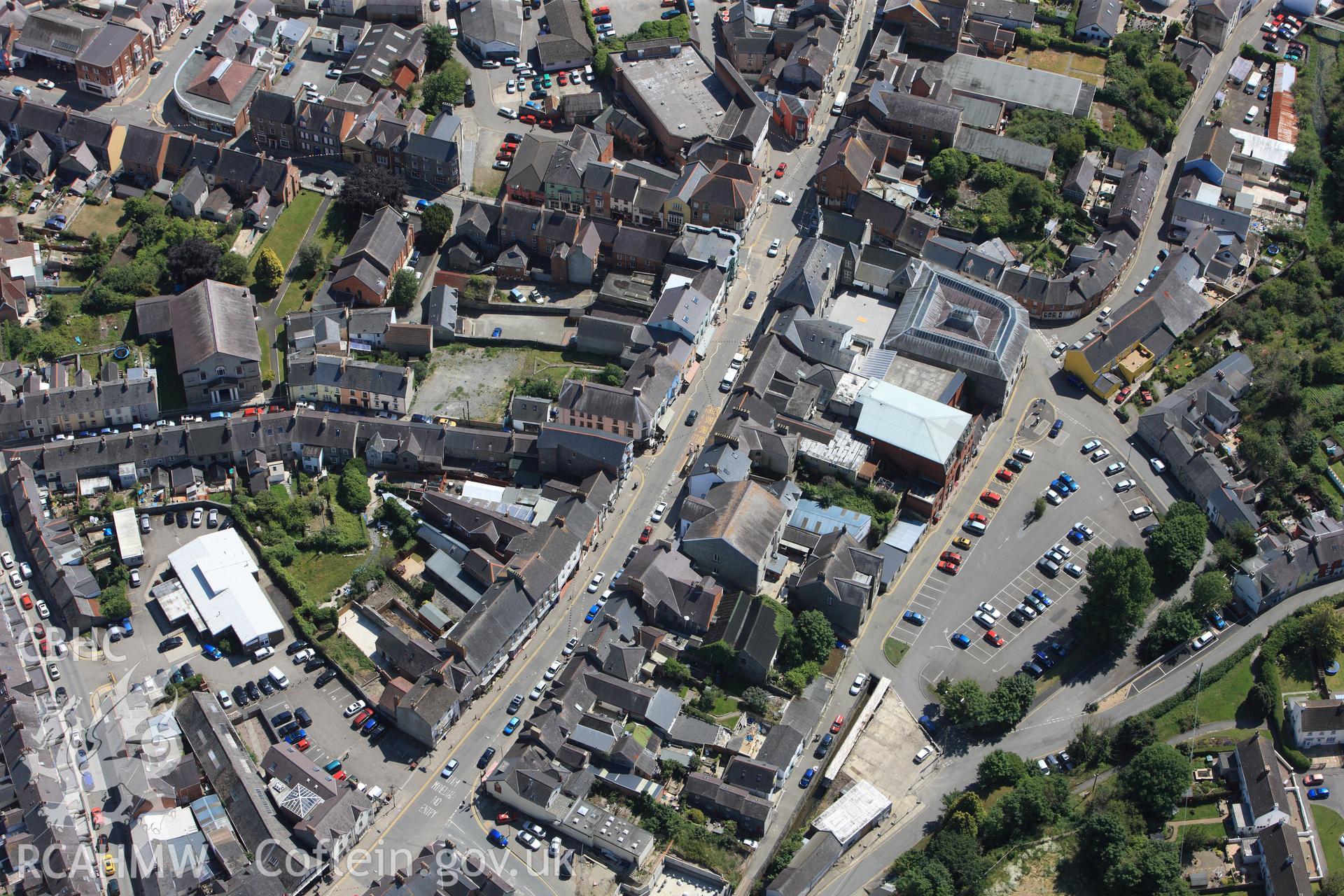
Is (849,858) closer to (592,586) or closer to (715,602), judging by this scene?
(715,602)

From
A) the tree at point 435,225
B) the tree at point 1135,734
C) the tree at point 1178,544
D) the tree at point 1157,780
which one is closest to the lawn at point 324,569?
the tree at point 435,225

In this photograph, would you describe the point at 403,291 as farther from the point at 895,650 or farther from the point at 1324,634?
the point at 1324,634

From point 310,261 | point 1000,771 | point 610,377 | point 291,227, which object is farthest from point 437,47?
point 1000,771

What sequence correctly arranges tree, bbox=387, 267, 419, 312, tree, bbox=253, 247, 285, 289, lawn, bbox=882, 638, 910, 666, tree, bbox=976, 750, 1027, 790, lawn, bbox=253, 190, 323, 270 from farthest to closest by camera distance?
lawn, bbox=253, 190, 323, 270 → tree, bbox=253, 247, 285, 289 → tree, bbox=387, 267, 419, 312 → lawn, bbox=882, 638, 910, 666 → tree, bbox=976, 750, 1027, 790

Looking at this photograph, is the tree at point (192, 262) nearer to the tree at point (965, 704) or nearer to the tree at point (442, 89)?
the tree at point (442, 89)

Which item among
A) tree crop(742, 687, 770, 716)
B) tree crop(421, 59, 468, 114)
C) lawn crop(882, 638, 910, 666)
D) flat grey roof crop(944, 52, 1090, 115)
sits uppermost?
flat grey roof crop(944, 52, 1090, 115)

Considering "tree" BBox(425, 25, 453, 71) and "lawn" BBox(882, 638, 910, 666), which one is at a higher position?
"tree" BBox(425, 25, 453, 71)

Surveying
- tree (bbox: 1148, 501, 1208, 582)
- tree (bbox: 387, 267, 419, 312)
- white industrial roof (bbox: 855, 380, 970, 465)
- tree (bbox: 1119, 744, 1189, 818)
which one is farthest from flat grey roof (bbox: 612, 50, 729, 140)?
tree (bbox: 1119, 744, 1189, 818)

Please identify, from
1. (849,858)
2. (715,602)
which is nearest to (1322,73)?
(715,602)

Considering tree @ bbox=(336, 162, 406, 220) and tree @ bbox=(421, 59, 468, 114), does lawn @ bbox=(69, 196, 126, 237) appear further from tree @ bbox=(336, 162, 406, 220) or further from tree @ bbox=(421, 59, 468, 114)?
tree @ bbox=(421, 59, 468, 114)
